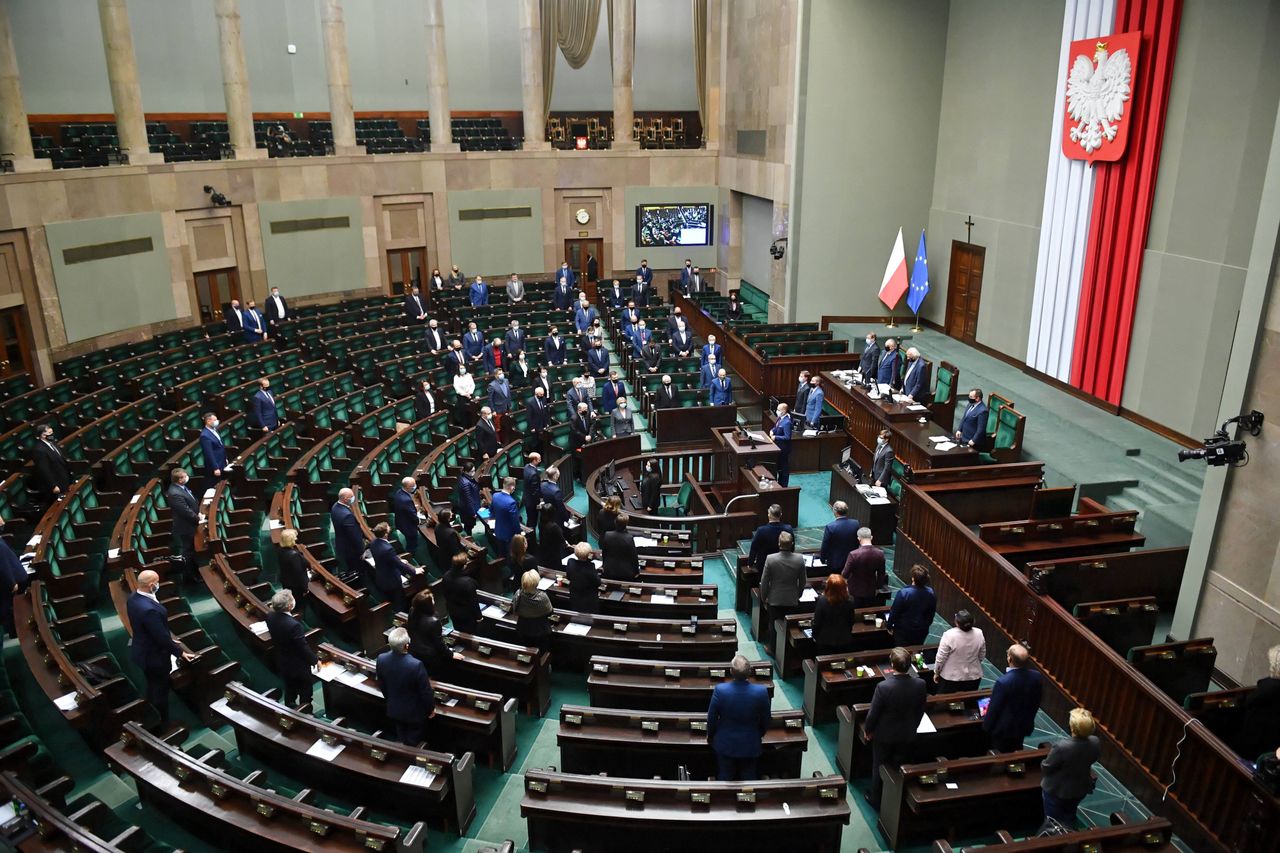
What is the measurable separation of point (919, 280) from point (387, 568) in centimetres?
1326

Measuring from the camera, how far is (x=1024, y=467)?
9.85m

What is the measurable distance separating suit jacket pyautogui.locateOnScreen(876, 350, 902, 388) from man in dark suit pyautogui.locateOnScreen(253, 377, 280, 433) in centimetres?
868

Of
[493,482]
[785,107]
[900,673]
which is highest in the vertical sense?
[785,107]

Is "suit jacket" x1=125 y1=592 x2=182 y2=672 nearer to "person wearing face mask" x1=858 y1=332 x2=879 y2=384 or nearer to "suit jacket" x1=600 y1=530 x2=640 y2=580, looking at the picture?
A: "suit jacket" x1=600 y1=530 x2=640 y2=580

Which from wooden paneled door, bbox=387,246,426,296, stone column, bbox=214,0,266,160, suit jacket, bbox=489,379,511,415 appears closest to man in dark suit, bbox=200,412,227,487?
suit jacket, bbox=489,379,511,415

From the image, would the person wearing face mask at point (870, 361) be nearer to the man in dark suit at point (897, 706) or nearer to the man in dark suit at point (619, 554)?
the man in dark suit at point (619, 554)

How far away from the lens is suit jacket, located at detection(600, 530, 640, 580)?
8094mm

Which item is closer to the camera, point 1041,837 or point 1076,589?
point 1041,837

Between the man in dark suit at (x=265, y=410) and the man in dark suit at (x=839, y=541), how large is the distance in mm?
7703

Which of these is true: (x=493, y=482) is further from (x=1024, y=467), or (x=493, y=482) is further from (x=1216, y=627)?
(x=1216, y=627)

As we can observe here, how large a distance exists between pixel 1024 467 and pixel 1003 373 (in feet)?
17.9

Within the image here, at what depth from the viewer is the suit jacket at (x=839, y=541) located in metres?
8.24

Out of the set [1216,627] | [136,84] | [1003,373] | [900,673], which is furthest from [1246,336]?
[136,84]

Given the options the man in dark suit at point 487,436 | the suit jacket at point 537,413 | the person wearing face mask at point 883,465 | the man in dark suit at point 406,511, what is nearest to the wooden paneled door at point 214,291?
the suit jacket at point 537,413
